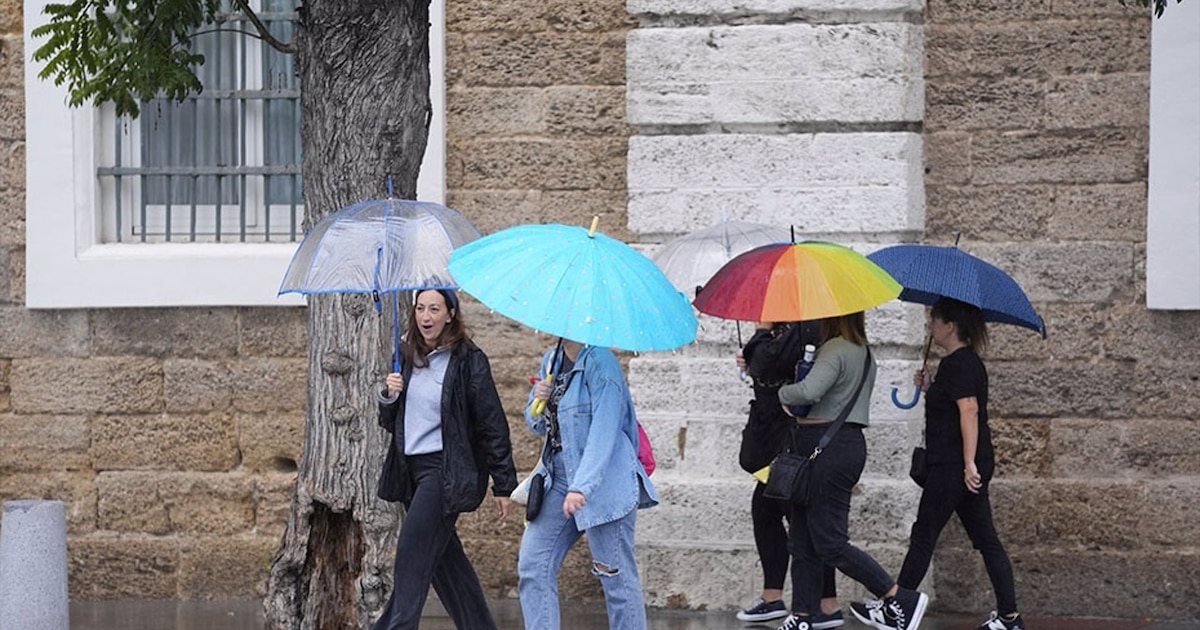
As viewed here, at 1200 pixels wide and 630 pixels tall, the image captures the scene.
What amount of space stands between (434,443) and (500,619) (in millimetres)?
2326

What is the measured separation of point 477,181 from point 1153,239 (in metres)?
3.46

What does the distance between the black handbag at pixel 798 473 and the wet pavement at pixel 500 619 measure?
3.69 feet

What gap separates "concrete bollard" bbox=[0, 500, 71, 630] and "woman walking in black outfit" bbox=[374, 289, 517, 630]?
66.1 inches

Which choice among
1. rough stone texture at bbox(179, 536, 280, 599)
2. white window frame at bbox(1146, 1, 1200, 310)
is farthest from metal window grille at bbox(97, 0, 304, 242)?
white window frame at bbox(1146, 1, 1200, 310)

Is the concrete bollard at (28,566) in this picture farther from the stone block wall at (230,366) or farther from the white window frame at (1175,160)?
the white window frame at (1175,160)

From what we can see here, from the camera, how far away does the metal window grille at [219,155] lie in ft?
33.5

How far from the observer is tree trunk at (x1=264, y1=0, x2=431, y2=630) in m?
7.44

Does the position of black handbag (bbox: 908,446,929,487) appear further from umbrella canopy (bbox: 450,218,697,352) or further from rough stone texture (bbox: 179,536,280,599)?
rough stone texture (bbox: 179,536,280,599)

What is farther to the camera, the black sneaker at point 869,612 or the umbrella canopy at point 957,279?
the black sneaker at point 869,612

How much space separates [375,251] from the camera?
6.92 metres

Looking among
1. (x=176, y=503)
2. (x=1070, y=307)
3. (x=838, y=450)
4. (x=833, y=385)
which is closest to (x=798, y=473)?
(x=838, y=450)

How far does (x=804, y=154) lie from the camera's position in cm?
937

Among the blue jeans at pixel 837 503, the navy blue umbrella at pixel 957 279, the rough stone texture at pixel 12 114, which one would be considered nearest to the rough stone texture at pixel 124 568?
the rough stone texture at pixel 12 114

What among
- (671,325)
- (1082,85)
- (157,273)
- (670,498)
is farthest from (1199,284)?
(157,273)
